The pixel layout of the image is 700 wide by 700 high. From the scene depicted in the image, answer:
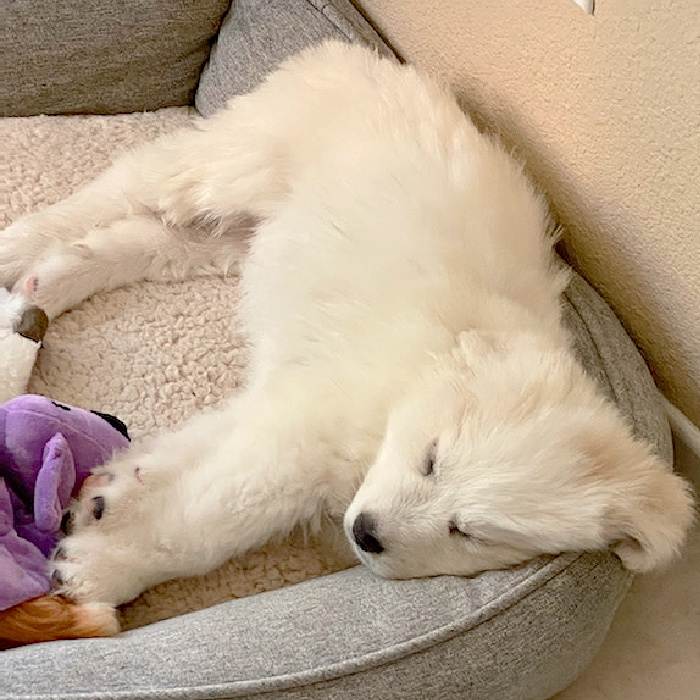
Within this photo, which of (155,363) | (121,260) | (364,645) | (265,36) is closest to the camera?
(364,645)

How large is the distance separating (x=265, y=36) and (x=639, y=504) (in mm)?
1744

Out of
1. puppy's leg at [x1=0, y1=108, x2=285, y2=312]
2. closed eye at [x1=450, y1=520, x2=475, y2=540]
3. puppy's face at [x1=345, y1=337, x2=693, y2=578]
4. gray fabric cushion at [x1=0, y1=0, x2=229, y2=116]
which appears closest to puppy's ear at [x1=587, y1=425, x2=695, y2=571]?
puppy's face at [x1=345, y1=337, x2=693, y2=578]

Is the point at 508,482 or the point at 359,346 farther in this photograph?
the point at 359,346

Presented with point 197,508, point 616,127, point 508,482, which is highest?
point 616,127

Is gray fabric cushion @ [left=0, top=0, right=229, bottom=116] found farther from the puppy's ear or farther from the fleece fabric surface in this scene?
the puppy's ear

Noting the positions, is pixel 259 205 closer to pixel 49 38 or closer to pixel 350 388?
pixel 350 388

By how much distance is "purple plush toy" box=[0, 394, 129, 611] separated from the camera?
5.01 ft

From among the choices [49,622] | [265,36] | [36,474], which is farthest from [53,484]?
[265,36]

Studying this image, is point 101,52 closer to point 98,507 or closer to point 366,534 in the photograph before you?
→ point 98,507

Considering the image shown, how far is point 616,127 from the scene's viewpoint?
1.80 m

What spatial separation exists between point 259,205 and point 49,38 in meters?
0.94

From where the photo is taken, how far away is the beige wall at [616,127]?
5.36ft

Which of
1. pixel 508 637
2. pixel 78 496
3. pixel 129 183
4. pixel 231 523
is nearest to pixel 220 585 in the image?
pixel 231 523

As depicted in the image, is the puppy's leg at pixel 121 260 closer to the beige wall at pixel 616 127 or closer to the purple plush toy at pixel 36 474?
the purple plush toy at pixel 36 474
